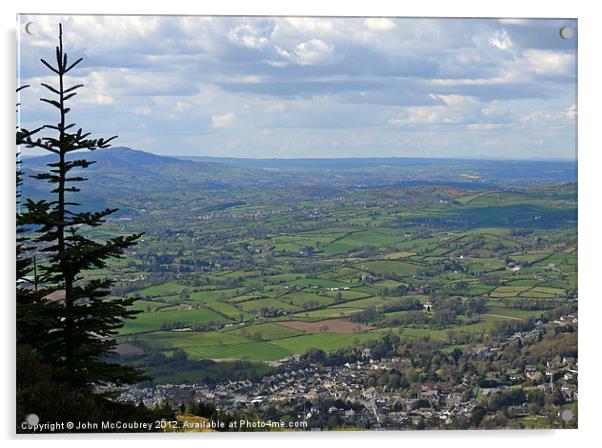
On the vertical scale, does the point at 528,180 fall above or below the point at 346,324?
above

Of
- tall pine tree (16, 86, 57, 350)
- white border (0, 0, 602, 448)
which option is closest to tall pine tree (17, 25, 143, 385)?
tall pine tree (16, 86, 57, 350)

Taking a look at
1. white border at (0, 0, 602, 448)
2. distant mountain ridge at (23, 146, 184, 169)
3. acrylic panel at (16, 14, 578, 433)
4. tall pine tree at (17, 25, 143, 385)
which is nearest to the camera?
tall pine tree at (17, 25, 143, 385)

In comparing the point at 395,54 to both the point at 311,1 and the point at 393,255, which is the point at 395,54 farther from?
the point at 393,255

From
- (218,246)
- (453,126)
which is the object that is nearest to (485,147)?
(453,126)

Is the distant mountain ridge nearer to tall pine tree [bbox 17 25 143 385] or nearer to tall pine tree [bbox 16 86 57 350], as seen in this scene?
tall pine tree [bbox 17 25 143 385]

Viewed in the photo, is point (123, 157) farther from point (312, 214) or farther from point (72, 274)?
point (312, 214)
